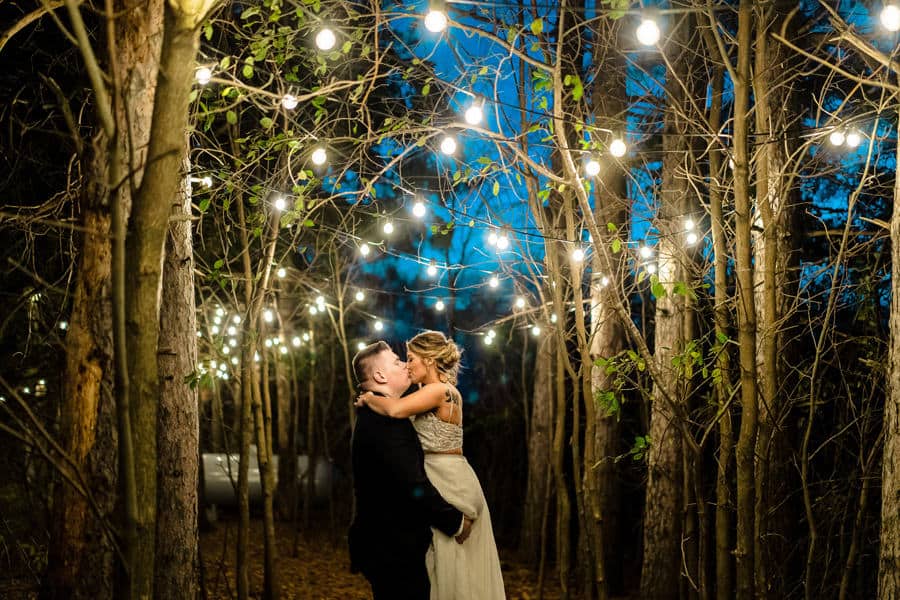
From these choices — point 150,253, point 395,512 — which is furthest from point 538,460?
point 150,253

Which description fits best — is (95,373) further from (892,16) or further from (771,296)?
(892,16)

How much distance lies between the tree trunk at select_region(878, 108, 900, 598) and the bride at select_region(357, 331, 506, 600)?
82.8 inches

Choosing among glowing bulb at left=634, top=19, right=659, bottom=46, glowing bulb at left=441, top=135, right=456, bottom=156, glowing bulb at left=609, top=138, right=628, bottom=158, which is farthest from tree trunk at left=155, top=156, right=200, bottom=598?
glowing bulb at left=634, top=19, right=659, bottom=46

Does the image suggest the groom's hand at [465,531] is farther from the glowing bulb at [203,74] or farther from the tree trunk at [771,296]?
the glowing bulb at [203,74]

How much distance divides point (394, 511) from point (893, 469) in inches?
102

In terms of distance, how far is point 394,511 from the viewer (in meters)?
4.46

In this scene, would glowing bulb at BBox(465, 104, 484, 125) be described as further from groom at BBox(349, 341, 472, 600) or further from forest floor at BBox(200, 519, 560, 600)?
forest floor at BBox(200, 519, 560, 600)

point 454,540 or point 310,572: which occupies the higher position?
point 454,540

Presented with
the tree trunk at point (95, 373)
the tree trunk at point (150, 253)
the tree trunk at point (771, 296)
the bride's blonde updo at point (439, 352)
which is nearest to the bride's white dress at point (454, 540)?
the bride's blonde updo at point (439, 352)

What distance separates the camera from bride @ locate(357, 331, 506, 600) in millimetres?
4570

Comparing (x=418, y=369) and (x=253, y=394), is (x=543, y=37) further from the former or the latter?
(x=253, y=394)

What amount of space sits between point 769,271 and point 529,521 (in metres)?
7.53

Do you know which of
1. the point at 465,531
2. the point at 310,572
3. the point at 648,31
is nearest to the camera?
the point at 648,31

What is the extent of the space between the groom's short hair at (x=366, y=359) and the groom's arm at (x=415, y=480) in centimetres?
44
